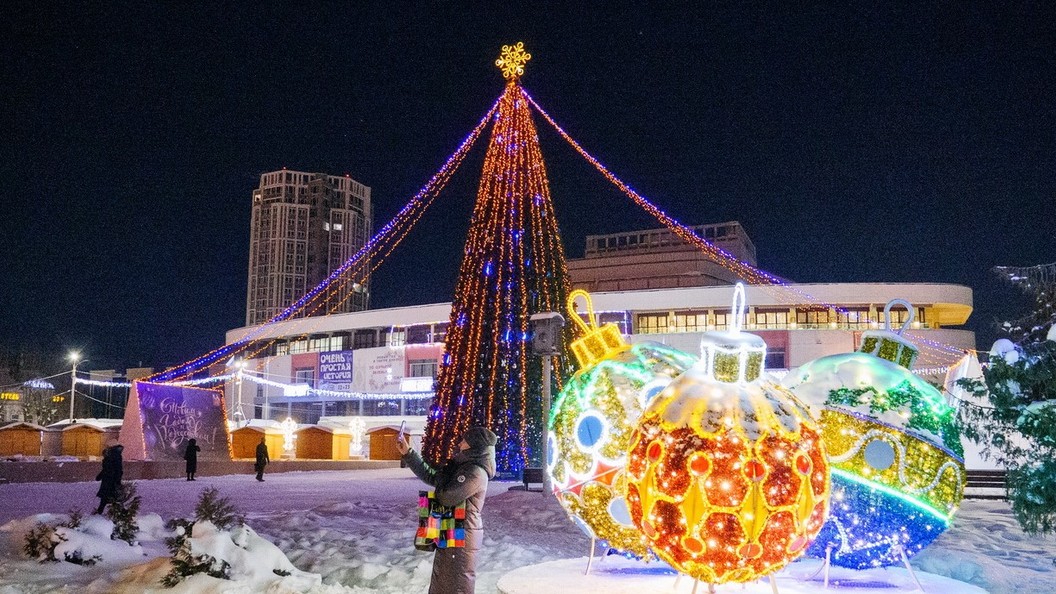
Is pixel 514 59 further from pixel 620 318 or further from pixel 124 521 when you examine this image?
pixel 620 318

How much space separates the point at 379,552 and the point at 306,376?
56894 mm

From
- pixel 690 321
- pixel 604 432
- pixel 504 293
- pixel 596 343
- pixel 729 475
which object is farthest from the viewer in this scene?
pixel 690 321

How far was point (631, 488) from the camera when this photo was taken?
16.5 ft

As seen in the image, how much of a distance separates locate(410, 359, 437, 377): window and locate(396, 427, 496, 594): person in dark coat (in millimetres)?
52492

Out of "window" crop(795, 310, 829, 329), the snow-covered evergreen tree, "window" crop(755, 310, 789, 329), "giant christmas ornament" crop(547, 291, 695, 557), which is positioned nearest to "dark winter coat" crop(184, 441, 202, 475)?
"giant christmas ornament" crop(547, 291, 695, 557)

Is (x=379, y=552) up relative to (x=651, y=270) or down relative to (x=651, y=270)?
down

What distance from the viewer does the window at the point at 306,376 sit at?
63.4 meters

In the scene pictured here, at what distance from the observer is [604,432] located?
6.51 metres

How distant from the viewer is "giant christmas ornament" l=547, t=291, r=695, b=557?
6418 millimetres

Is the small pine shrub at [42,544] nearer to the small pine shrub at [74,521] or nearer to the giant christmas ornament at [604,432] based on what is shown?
the small pine shrub at [74,521]

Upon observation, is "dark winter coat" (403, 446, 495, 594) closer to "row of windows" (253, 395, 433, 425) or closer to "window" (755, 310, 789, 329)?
"window" (755, 310, 789, 329)

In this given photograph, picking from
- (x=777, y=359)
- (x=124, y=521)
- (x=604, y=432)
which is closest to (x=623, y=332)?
(x=777, y=359)

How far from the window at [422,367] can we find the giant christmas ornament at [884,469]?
52776 mm

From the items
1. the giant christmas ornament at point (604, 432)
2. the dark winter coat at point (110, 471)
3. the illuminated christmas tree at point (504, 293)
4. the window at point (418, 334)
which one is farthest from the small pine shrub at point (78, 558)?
the window at point (418, 334)
